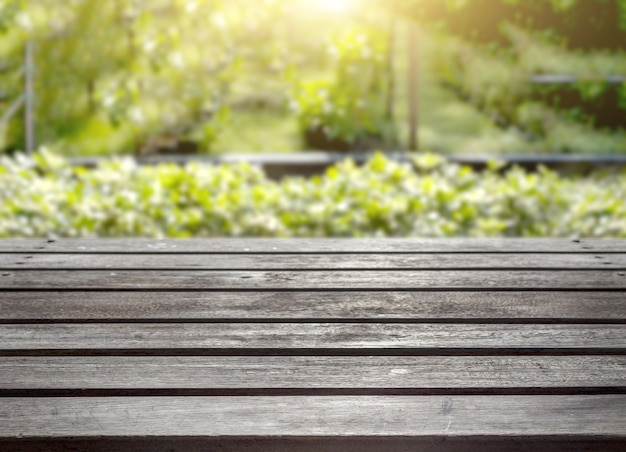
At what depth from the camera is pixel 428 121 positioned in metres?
7.68

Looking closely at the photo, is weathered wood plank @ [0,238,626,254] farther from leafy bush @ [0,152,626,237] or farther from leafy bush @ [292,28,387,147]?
leafy bush @ [292,28,387,147]

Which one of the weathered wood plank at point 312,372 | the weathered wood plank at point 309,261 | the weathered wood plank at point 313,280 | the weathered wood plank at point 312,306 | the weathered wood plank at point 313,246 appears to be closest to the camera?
the weathered wood plank at point 312,372

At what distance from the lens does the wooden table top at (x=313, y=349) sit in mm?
1202

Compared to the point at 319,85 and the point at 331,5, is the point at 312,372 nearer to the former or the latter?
the point at 319,85

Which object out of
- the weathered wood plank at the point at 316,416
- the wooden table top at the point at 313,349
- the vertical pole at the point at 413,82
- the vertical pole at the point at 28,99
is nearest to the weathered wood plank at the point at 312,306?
the wooden table top at the point at 313,349

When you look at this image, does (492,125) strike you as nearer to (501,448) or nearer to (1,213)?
(1,213)

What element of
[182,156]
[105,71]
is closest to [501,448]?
[182,156]

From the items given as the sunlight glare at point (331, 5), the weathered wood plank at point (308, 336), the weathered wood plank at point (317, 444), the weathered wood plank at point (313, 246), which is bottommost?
the weathered wood plank at point (313, 246)

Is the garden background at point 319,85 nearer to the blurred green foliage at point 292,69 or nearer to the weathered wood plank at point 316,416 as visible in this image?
the blurred green foliage at point 292,69

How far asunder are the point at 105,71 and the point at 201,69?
0.98 metres

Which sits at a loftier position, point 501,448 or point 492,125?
point 501,448

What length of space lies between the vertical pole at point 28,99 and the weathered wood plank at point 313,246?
459 centimetres

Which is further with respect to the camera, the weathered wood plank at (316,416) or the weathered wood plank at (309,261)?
the weathered wood plank at (309,261)

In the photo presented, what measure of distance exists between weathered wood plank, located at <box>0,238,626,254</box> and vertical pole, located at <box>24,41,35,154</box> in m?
4.59
